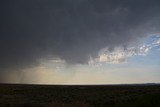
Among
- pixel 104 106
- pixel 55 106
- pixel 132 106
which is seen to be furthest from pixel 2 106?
pixel 132 106

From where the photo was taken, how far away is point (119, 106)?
37.1 meters

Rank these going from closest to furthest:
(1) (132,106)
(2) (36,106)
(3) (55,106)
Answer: (1) (132,106), (3) (55,106), (2) (36,106)

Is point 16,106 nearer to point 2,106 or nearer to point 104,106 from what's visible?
point 2,106

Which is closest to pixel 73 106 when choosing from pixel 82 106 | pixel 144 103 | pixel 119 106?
pixel 82 106

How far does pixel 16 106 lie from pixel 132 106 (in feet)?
45.5

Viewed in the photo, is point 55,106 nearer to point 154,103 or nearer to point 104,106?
point 104,106

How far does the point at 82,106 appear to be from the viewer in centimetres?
3684

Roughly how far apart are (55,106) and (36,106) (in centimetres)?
396

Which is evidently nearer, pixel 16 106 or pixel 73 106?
pixel 73 106

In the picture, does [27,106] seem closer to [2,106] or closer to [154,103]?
[2,106]

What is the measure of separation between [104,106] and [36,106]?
813 centimetres

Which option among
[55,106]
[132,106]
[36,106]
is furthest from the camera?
[36,106]

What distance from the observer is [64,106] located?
122 feet

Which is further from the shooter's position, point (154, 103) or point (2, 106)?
point (2, 106)
